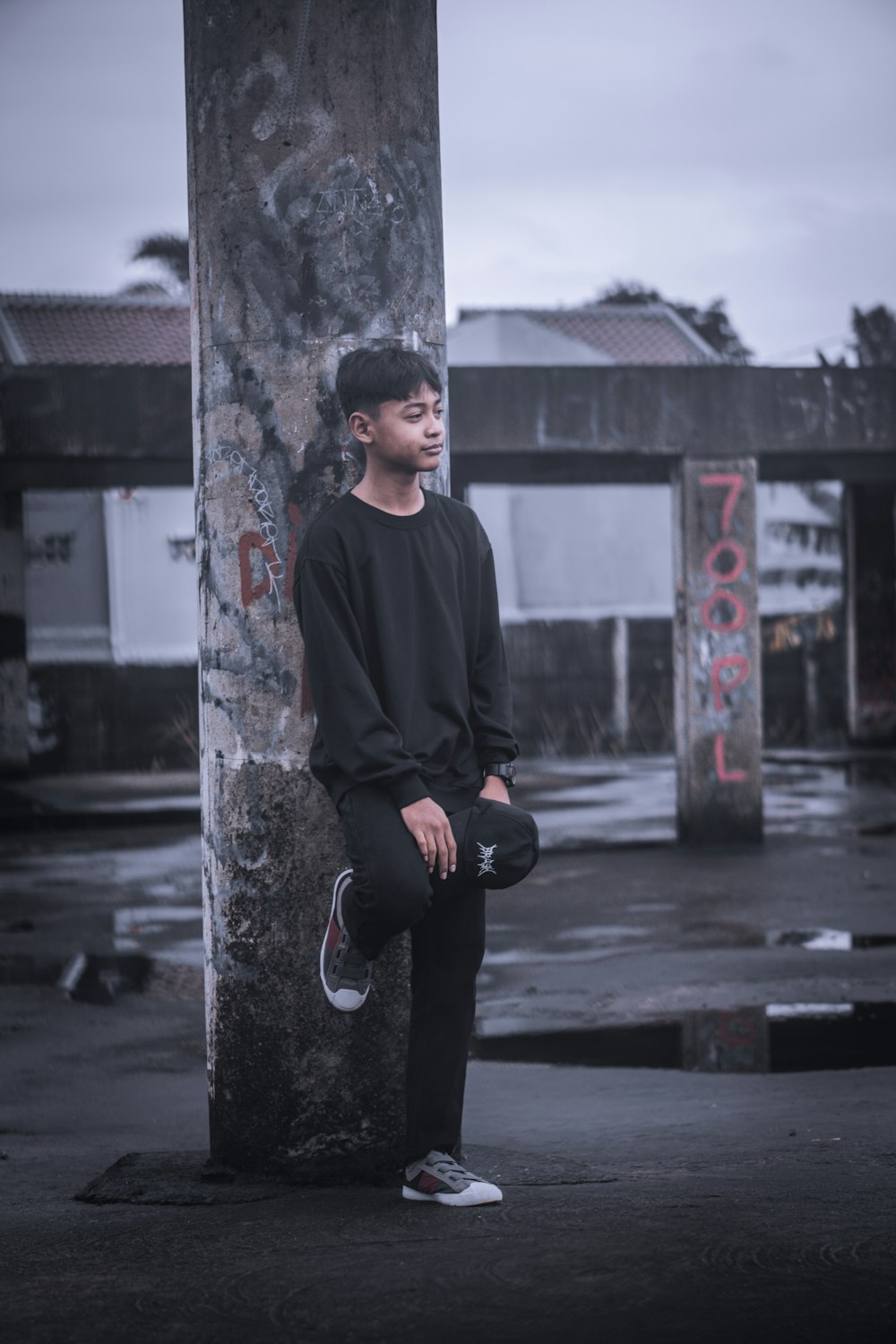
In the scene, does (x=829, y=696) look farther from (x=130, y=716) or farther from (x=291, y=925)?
(x=291, y=925)

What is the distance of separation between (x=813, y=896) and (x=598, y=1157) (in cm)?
546

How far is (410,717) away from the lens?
3.23m

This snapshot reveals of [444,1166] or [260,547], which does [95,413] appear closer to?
[260,547]

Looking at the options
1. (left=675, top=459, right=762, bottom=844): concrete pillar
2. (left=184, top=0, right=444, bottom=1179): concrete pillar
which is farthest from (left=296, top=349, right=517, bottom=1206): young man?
(left=675, top=459, right=762, bottom=844): concrete pillar

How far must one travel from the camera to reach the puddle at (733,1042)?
550 cm

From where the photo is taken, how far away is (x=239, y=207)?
3639mm

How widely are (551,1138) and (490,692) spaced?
1631 millimetres

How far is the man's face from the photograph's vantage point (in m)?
3.31

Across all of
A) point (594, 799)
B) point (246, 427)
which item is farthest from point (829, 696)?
point (246, 427)

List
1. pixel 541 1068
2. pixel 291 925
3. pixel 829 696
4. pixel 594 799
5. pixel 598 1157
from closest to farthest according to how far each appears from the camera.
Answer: pixel 291 925 < pixel 598 1157 < pixel 541 1068 < pixel 594 799 < pixel 829 696

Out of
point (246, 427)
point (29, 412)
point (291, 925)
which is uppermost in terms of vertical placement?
point (29, 412)

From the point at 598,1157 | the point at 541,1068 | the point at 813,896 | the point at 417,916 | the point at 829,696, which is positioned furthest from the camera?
the point at 829,696

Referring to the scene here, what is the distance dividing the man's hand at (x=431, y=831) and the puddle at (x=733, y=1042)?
262 cm

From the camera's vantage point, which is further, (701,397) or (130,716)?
(130,716)
